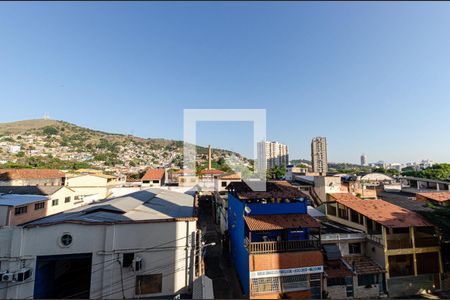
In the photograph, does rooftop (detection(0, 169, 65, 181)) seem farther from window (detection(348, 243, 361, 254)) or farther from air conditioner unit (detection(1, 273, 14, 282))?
window (detection(348, 243, 361, 254))

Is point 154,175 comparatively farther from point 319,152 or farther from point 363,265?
point 319,152

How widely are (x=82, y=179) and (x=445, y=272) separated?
36.7 metres

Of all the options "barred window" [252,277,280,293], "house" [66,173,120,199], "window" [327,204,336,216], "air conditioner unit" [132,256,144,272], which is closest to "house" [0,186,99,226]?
"house" [66,173,120,199]

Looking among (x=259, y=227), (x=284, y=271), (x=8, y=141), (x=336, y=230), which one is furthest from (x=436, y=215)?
(x=8, y=141)

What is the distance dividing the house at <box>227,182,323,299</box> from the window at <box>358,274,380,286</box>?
299 cm

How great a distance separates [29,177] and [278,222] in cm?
3496

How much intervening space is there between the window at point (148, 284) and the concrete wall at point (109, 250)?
18 centimetres

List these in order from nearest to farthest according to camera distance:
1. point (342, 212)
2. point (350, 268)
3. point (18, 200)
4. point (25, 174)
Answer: point (350, 268)
point (18, 200)
point (342, 212)
point (25, 174)

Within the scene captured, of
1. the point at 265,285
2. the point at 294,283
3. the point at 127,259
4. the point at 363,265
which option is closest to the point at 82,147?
the point at 127,259

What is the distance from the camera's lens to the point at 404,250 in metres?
13.4

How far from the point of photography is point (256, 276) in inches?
429

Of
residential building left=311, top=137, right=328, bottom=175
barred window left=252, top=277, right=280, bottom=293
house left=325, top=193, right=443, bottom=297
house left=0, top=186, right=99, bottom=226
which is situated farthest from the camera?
residential building left=311, top=137, right=328, bottom=175

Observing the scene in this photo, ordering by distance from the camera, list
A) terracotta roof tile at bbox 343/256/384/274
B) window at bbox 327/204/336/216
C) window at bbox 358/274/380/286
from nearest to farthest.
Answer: window at bbox 358/274/380/286
terracotta roof tile at bbox 343/256/384/274
window at bbox 327/204/336/216

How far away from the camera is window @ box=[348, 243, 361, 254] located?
14016 millimetres
